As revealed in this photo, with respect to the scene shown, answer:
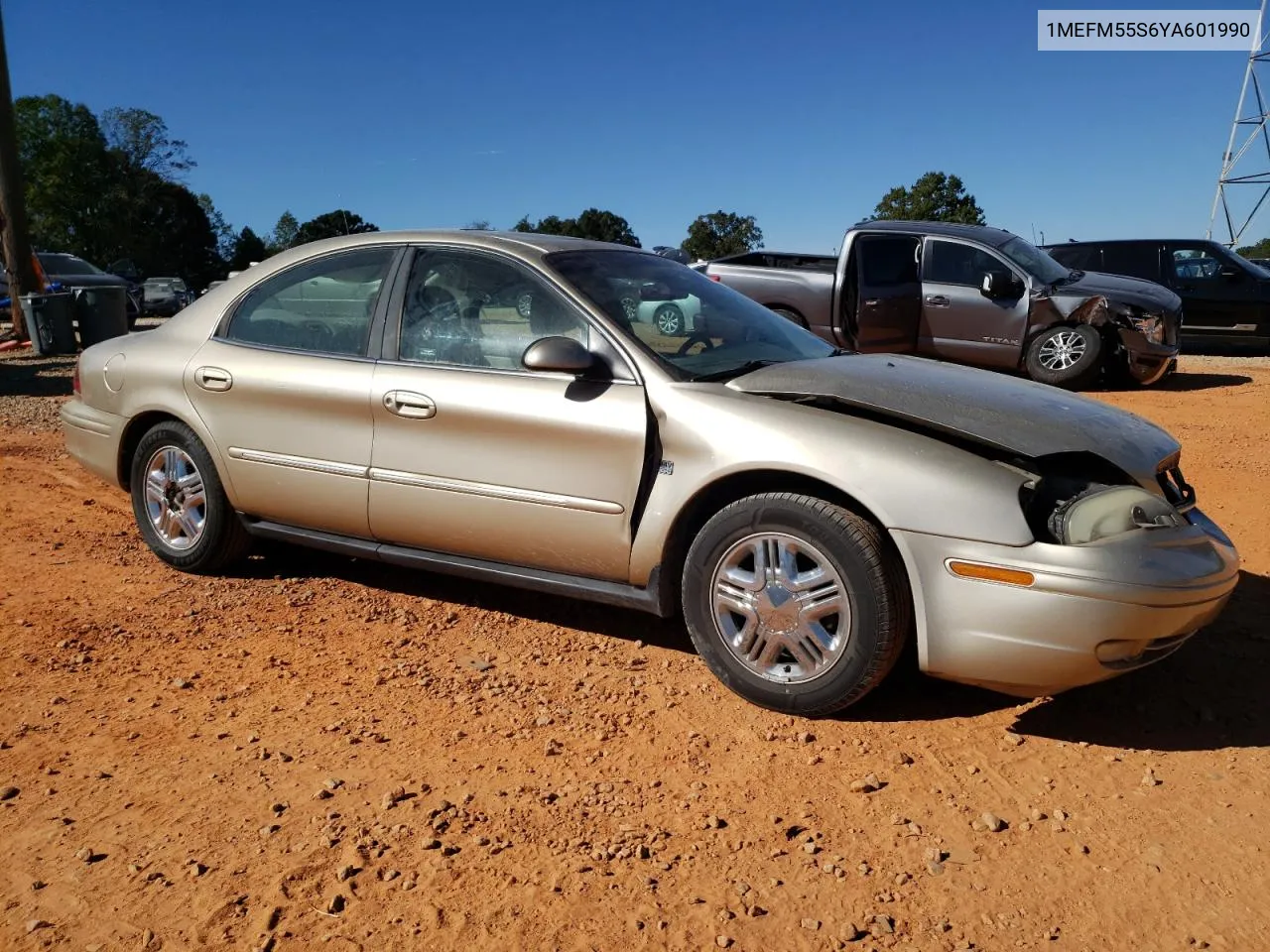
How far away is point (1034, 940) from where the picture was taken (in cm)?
225

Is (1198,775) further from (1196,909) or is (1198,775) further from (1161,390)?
(1161,390)

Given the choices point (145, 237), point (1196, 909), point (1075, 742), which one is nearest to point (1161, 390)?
point (1075, 742)

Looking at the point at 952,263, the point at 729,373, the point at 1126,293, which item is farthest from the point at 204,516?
the point at 1126,293

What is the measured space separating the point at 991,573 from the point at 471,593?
242 cm

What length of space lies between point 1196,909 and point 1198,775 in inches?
27.6

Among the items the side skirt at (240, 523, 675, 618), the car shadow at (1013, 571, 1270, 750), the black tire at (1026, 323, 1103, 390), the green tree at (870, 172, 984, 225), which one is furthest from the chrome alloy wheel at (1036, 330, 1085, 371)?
the green tree at (870, 172, 984, 225)

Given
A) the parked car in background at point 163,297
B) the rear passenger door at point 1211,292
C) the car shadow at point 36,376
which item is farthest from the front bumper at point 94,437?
the parked car in background at point 163,297

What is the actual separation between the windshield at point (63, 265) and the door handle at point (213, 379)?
1998 cm

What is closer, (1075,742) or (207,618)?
(1075,742)

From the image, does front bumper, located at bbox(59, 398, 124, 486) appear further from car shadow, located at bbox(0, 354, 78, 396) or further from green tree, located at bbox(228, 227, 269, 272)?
green tree, located at bbox(228, 227, 269, 272)

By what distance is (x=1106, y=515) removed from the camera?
3.02 m

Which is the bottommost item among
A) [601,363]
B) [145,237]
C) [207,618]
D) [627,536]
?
[207,618]

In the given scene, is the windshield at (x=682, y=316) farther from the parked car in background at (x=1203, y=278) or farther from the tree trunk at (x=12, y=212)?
the tree trunk at (x=12, y=212)

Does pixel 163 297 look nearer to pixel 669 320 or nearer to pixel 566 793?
pixel 669 320
